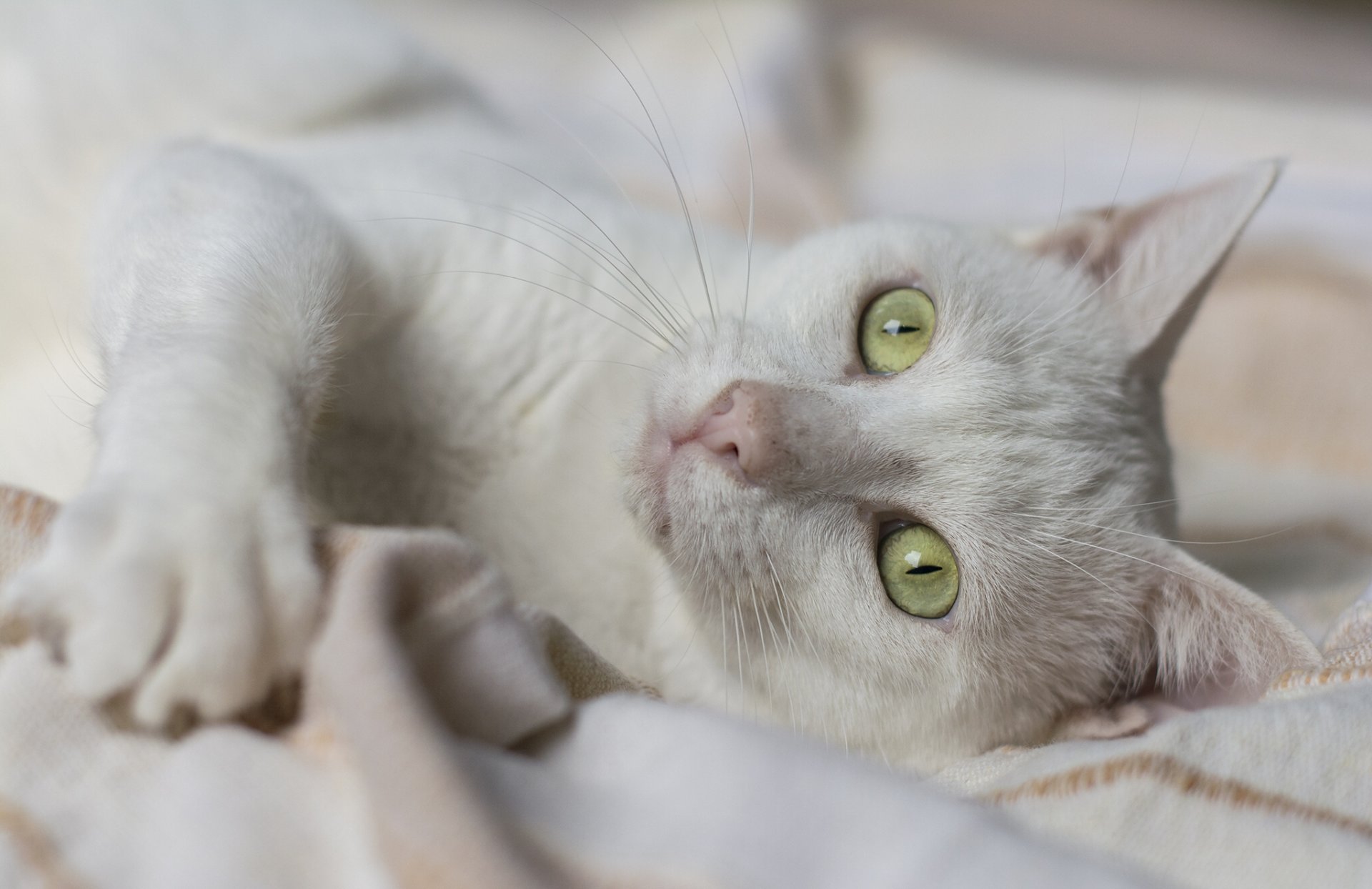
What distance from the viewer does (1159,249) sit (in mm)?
1474

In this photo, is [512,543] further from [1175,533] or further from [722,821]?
[1175,533]

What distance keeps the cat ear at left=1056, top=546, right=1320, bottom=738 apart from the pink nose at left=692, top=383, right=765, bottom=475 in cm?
57

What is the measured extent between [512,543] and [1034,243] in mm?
971

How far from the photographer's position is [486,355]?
4.77 feet

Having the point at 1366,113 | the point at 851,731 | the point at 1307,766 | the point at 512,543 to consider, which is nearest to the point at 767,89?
the point at 1366,113

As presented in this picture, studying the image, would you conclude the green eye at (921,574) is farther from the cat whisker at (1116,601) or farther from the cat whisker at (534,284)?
the cat whisker at (534,284)

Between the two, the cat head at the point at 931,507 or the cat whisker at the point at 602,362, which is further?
the cat whisker at the point at 602,362

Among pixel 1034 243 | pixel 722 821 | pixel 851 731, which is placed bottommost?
pixel 851 731

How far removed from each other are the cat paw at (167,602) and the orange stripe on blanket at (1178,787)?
2.19ft

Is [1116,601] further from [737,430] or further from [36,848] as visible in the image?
[36,848]

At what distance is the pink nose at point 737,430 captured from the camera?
1.12 m

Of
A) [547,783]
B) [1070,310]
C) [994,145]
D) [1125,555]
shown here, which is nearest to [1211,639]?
[1125,555]

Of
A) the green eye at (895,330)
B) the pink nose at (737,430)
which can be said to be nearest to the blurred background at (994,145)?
the green eye at (895,330)

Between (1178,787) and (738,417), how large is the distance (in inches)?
22.5
